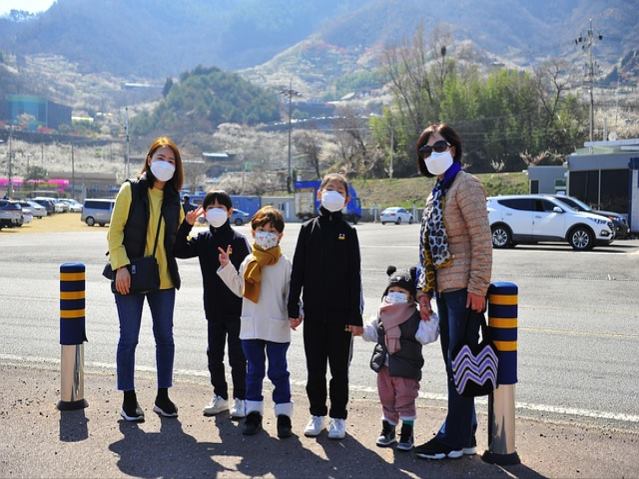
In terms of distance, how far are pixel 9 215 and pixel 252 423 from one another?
41.7 meters

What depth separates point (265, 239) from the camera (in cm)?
546

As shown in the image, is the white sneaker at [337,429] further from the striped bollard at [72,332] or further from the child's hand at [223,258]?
the striped bollard at [72,332]

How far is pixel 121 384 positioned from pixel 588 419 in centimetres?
350

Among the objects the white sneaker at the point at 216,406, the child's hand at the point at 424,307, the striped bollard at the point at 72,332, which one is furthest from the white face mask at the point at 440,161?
the striped bollard at the point at 72,332

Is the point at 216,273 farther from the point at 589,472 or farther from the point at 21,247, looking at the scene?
the point at 21,247

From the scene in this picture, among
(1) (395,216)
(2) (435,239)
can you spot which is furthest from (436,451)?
(1) (395,216)

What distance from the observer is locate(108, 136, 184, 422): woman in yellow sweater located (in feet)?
18.7

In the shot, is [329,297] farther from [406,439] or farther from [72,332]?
[72,332]

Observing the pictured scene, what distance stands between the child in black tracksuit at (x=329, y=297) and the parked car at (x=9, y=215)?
136ft

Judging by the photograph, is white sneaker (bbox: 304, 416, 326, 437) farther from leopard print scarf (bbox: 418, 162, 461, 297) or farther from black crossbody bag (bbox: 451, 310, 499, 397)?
leopard print scarf (bbox: 418, 162, 461, 297)

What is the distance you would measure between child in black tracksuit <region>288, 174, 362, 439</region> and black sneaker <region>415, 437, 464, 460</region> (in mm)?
618

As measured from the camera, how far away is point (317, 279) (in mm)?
5297

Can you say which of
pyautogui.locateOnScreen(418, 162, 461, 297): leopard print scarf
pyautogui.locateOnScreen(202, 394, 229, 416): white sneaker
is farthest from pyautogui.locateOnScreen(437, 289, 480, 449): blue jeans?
pyautogui.locateOnScreen(202, 394, 229, 416): white sneaker

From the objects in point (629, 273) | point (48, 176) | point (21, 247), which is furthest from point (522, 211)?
point (48, 176)
